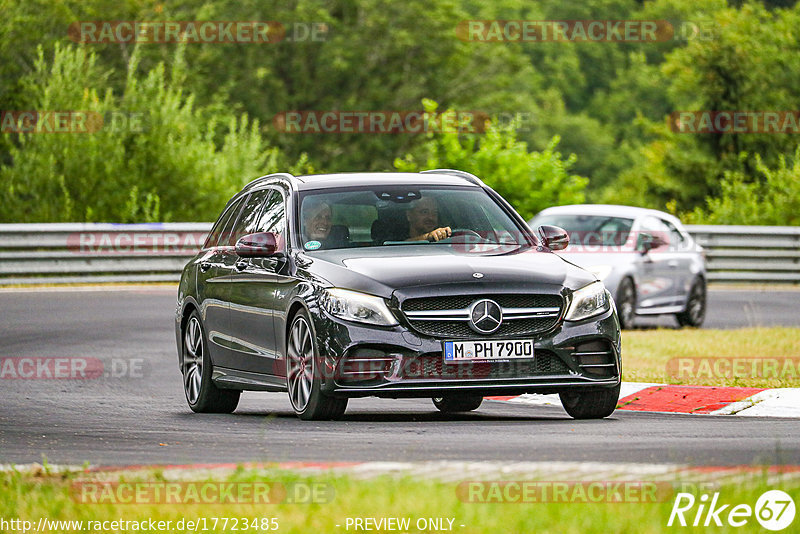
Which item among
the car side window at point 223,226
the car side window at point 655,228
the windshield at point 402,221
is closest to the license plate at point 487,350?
the windshield at point 402,221

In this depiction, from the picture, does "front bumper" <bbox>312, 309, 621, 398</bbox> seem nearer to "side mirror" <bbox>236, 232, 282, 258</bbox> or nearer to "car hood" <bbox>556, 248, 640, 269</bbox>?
"side mirror" <bbox>236, 232, 282, 258</bbox>

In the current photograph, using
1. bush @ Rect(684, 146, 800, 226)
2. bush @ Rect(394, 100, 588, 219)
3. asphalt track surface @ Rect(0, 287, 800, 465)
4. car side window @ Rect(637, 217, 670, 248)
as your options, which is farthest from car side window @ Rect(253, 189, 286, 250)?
bush @ Rect(684, 146, 800, 226)

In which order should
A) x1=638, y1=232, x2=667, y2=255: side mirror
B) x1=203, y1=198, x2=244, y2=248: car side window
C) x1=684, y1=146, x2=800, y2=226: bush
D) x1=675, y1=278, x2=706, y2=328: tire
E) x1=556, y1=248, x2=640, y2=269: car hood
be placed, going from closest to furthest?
x1=203, y1=198, x2=244, y2=248: car side window < x1=556, y1=248, x2=640, y2=269: car hood < x1=638, y1=232, x2=667, y2=255: side mirror < x1=675, y1=278, x2=706, y2=328: tire < x1=684, y1=146, x2=800, y2=226: bush

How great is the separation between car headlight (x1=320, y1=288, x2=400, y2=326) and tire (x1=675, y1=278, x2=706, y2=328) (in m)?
13.2

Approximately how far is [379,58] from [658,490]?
6196 cm

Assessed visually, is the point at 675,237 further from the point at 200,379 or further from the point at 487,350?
the point at 487,350

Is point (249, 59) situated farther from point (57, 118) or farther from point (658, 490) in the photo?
point (658, 490)

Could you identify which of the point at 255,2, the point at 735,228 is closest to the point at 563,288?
the point at 735,228

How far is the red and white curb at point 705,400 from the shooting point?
1184 centimetres

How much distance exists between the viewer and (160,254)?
1101 inches

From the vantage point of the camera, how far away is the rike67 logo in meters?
5.96

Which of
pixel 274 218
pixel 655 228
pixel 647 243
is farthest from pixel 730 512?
pixel 655 228

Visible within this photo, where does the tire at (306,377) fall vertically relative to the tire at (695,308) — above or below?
above

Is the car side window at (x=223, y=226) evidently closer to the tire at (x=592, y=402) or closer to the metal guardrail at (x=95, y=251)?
the tire at (x=592, y=402)
